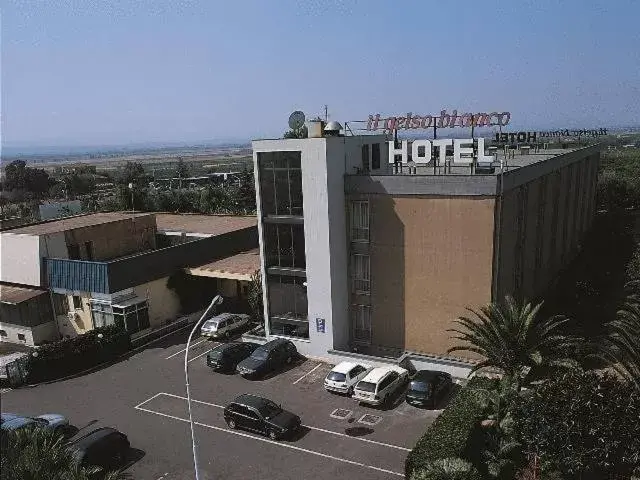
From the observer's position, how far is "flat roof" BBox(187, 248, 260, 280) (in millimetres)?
40000

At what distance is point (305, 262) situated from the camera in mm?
33344

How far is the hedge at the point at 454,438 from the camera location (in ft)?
66.4

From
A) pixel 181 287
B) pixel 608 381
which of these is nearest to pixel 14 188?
pixel 181 287

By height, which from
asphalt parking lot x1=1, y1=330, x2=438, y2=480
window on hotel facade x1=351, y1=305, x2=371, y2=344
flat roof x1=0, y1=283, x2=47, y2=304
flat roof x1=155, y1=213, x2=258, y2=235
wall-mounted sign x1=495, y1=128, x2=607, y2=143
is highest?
wall-mounted sign x1=495, y1=128, x2=607, y2=143

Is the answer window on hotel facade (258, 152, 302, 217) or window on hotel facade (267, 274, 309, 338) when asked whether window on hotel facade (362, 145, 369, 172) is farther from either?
window on hotel facade (267, 274, 309, 338)

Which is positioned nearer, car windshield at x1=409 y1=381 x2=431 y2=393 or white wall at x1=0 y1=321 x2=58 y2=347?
car windshield at x1=409 y1=381 x2=431 y2=393

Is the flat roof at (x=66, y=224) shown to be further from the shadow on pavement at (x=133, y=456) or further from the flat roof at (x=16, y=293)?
the shadow on pavement at (x=133, y=456)

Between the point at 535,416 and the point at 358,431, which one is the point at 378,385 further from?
the point at 535,416

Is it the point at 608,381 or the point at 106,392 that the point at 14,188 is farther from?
the point at 608,381

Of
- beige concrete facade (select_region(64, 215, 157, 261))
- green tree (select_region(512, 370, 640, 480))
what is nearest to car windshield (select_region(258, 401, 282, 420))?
green tree (select_region(512, 370, 640, 480))

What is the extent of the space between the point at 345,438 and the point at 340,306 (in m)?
10.1

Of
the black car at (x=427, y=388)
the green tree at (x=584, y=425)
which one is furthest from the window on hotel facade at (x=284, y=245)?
the green tree at (x=584, y=425)

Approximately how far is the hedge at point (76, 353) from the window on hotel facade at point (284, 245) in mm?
12086

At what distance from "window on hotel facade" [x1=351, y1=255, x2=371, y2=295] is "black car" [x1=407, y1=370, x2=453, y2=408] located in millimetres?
6658
